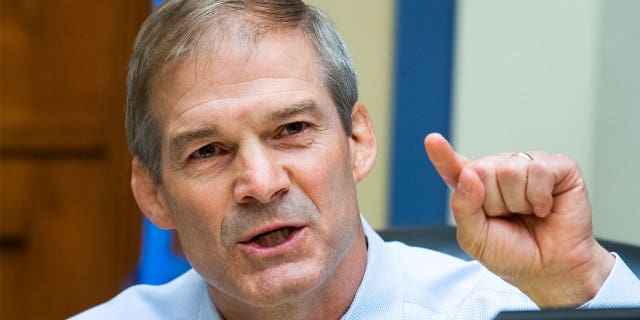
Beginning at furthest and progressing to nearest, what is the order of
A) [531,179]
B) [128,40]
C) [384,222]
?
[128,40], [384,222], [531,179]

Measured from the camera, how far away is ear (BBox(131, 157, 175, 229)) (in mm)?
1746

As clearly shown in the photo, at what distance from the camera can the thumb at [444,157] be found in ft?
4.06

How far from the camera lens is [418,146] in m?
2.81

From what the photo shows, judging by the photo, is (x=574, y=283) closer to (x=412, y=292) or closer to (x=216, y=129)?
(x=412, y=292)

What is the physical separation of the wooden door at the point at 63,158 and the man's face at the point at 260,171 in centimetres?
220

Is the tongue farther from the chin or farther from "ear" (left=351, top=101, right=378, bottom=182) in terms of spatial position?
"ear" (left=351, top=101, right=378, bottom=182)

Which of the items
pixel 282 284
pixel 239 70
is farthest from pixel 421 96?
pixel 282 284

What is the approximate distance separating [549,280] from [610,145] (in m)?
1.58

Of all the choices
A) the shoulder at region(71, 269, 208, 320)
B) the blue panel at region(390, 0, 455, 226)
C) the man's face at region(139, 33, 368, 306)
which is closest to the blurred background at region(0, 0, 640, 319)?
the blue panel at region(390, 0, 455, 226)

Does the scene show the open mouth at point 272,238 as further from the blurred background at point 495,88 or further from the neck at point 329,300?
the blurred background at point 495,88

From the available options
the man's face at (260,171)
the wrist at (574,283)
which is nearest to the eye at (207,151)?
the man's face at (260,171)

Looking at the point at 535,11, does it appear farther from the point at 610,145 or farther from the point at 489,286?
the point at 489,286

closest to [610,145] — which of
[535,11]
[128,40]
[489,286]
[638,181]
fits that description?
[638,181]

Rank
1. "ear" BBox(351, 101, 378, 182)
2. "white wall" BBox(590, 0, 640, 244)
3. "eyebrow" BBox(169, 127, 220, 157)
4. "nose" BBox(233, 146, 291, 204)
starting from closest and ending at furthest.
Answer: "nose" BBox(233, 146, 291, 204) → "eyebrow" BBox(169, 127, 220, 157) → "ear" BBox(351, 101, 378, 182) → "white wall" BBox(590, 0, 640, 244)
